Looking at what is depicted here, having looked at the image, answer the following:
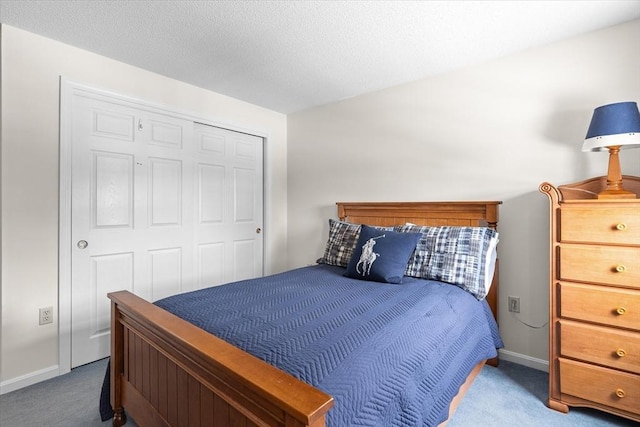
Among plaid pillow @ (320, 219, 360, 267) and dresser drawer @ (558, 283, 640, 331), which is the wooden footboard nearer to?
plaid pillow @ (320, 219, 360, 267)

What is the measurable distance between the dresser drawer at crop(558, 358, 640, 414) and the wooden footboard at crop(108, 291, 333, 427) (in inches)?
67.7

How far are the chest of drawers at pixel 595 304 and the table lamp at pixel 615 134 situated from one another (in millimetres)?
186

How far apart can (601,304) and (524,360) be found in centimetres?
88

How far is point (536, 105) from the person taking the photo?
226 cm

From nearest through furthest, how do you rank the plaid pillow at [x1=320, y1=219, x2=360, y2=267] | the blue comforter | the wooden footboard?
the wooden footboard, the blue comforter, the plaid pillow at [x1=320, y1=219, x2=360, y2=267]

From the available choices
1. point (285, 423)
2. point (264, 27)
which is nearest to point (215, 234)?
point (264, 27)

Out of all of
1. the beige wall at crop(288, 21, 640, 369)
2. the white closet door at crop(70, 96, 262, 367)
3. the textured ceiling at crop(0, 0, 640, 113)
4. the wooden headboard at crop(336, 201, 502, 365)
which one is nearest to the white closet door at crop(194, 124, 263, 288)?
the white closet door at crop(70, 96, 262, 367)

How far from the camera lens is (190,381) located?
119 cm

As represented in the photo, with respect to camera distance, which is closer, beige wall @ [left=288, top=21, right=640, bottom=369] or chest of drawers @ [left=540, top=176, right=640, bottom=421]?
chest of drawers @ [left=540, top=176, right=640, bottom=421]

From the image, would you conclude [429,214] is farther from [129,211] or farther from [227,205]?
[129,211]

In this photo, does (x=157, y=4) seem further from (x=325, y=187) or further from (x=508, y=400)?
(x=508, y=400)

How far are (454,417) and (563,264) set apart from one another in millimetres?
1029

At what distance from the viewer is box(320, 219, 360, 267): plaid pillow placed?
2.62m

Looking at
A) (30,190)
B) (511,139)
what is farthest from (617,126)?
(30,190)
